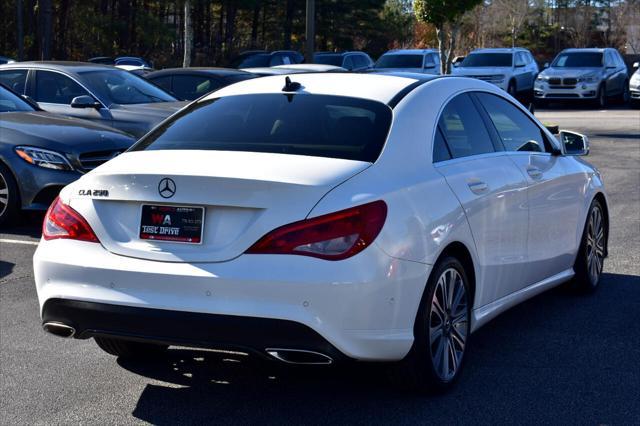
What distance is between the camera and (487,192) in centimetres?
585

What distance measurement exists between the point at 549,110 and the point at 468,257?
26.4 m

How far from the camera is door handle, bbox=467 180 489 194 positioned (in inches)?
224

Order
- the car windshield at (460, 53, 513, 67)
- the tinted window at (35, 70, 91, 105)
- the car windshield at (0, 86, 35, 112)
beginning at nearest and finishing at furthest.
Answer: the car windshield at (0, 86, 35, 112)
the tinted window at (35, 70, 91, 105)
the car windshield at (460, 53, 513, 67)

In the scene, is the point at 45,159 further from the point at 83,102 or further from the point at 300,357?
the point at 300,357

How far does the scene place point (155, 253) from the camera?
483 cm

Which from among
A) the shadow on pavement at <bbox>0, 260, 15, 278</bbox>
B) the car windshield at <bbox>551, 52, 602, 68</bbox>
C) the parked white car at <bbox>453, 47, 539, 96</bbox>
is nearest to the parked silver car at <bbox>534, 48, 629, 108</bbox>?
the car windshield at <bbox>551, 52, 602, 68</bbox>

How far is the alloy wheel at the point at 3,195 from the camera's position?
34.3 ft

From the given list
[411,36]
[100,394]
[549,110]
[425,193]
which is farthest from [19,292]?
[411,36]

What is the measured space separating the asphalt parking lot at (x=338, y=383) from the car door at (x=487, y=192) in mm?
482

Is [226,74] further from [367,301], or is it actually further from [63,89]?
[367,301]

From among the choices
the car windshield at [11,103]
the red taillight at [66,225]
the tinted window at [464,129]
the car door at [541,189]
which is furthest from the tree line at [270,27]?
the red taillight at [66,225]

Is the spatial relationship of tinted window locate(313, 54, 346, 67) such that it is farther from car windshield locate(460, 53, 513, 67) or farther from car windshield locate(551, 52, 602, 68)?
car windshield locate(551, 52, 602, 68)

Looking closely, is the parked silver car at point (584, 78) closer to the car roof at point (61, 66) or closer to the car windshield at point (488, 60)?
Answer: the car windshield at point (488, 60)

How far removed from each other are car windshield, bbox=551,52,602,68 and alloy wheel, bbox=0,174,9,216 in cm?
2465
